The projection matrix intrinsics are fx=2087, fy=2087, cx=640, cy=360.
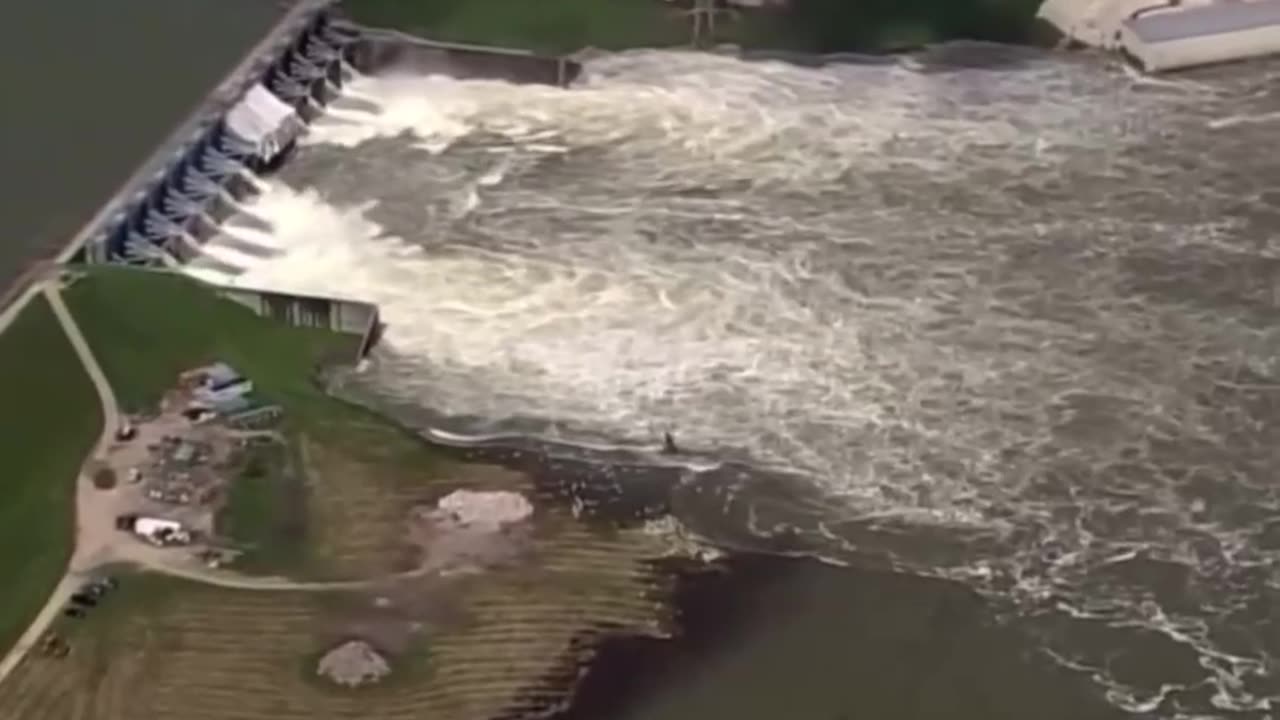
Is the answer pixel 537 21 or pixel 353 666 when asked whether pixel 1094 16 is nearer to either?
pixel 537 21

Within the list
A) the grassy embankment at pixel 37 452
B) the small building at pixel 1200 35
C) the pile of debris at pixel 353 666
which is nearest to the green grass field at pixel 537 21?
the small building at pixel 1200 35

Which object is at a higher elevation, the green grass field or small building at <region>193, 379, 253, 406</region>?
the green grass field

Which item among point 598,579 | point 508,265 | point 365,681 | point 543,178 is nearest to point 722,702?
point 598,579

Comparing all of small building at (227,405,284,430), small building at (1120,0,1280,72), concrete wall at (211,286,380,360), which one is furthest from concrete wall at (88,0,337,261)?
small building at (1120,0,1280,72)

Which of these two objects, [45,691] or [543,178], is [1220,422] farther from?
[45,691]

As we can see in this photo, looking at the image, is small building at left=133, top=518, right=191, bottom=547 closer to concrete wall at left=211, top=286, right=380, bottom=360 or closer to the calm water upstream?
concrete wall at left=211, top=286, right=380, bottom=360

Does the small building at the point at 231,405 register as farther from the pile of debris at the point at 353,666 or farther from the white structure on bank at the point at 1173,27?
the white structure on bank at the point at 1173,27
